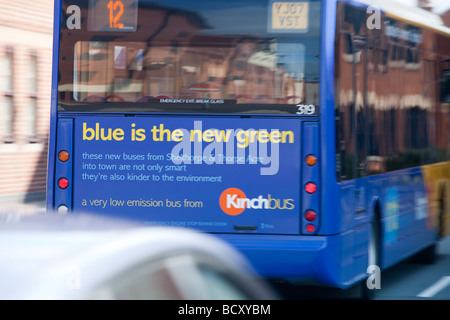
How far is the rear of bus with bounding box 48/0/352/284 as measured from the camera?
346 inches

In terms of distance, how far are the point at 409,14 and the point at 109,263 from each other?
31.4 feet

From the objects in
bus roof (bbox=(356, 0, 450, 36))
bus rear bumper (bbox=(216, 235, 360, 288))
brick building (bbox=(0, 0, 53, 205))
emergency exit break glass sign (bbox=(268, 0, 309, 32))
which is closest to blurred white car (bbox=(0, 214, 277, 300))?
bus rear bumper (bbox=(216, 235, 360, 288))

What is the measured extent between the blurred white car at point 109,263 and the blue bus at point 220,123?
5159 millimetres

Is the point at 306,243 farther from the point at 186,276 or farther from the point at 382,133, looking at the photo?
the point at 186,276

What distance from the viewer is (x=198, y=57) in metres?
8.93

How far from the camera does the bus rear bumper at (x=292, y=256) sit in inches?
344

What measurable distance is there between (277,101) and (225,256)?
17.7 ft

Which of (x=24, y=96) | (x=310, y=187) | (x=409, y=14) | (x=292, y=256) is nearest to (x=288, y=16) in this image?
(x=310, y=187)

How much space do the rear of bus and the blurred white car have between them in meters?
5.16

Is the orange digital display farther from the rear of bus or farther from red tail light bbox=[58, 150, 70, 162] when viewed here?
red tail light bbox=[58, 150, 70, 162]

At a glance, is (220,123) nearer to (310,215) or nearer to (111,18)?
(310,215)

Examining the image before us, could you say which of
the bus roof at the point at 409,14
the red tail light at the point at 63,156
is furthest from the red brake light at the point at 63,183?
the bus roof at the point at 409,14
